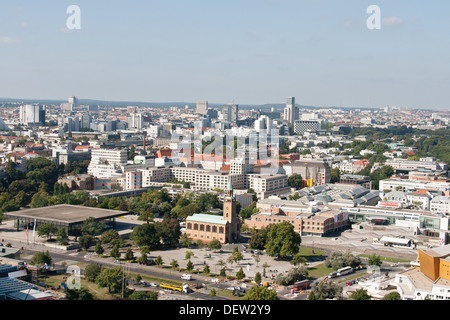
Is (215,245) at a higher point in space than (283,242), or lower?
lower

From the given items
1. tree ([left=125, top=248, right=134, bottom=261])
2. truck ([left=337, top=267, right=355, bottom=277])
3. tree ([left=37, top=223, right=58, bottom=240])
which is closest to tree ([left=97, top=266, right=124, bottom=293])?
tree ([left=125, top=248, right=134, bottom=261])

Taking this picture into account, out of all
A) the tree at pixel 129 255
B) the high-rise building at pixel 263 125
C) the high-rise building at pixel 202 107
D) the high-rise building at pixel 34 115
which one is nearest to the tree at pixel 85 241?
the tree at pixel 129 255

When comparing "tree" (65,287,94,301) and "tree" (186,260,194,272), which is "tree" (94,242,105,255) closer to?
"tree" (186,260,194,272)

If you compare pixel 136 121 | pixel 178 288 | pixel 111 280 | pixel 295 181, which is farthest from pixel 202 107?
pixel 111 280

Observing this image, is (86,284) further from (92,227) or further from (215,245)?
(92,227)

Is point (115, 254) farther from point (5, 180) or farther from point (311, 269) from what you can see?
point (5, 180)
